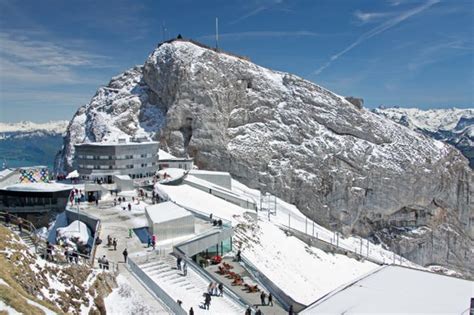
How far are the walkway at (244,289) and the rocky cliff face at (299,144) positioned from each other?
187 feet

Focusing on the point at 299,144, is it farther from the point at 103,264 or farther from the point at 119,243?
the point at 103,264

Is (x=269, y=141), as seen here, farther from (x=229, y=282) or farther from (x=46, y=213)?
(x=229, y=282)

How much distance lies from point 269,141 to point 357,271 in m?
47.2

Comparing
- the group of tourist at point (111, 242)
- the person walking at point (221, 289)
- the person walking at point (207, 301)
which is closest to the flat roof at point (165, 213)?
the group of tourist at point (111, 242)

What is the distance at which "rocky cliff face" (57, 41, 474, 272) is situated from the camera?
90.6 metres

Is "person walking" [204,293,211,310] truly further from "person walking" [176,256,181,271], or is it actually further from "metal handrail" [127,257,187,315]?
"person walking" [176,256,181,271]

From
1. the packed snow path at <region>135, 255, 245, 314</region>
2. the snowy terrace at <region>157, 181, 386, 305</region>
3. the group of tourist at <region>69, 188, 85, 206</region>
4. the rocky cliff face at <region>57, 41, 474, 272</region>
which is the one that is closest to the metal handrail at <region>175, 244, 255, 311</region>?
the packed snow path at <region>135, 255, 245, 314</region>

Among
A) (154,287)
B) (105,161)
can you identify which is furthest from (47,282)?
(105,161)

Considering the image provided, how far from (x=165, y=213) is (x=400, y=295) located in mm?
19902

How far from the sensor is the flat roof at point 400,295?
17.1m

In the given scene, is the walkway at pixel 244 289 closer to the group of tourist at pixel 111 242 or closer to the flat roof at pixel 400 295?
the group of tourist at pixel 111 242

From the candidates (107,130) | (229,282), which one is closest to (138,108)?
(107,130)

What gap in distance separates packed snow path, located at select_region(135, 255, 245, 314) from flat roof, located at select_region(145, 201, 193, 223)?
5.08 metres

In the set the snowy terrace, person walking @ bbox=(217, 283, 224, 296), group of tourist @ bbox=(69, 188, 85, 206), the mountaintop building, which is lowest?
the snowy terrace
